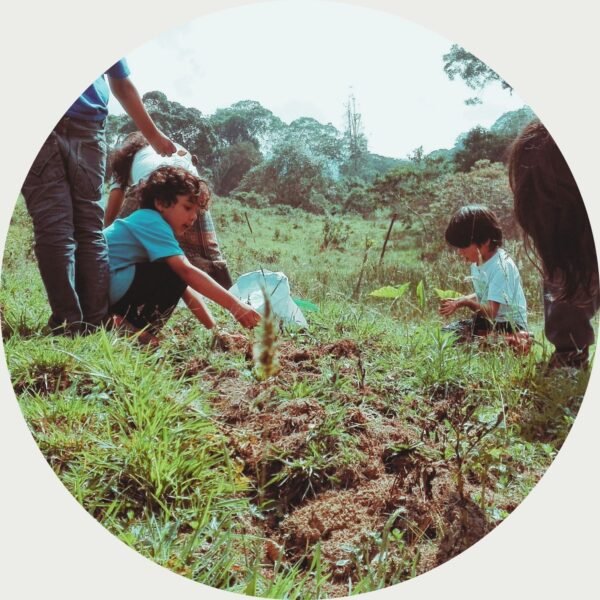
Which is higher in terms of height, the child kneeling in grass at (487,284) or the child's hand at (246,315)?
the child kneeling in grass at (487,284)

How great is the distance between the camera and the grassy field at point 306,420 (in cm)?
270

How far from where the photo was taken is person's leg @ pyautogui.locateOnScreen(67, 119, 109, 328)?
3127mm

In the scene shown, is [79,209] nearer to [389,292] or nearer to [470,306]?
[389,292]

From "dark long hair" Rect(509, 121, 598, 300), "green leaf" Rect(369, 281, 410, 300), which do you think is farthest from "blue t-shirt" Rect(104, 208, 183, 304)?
"dark long hair" Rect(509, 121, 598, 300)

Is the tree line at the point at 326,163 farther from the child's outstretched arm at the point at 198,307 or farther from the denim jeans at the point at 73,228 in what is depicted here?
the child's outstretched arm at the point at 198,307

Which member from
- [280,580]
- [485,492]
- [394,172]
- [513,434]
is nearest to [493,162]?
[394,172]

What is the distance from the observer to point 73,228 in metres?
3.14

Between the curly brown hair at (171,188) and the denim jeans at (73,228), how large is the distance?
0.64ft

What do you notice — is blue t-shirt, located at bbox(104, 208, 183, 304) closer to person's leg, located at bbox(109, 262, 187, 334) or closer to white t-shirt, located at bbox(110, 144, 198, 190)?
person's leg, located at bbox(109, 262, 187, 334)

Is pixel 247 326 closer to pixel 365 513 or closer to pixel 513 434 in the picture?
pixel 365 513

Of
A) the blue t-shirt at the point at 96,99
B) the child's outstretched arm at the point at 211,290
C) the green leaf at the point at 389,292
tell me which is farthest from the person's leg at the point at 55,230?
the green leaf at the point at 389,292

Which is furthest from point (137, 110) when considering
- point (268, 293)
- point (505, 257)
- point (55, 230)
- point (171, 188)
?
point (505, 257)

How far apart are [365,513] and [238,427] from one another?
0.53m

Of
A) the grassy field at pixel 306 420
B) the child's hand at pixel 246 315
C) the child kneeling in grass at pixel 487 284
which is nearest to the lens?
the grassy field at pixel 306 420
